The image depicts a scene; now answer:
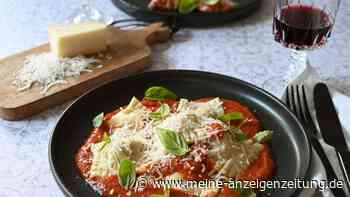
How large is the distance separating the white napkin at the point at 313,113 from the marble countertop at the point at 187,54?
0.11 meters

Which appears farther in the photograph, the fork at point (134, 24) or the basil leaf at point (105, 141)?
the fork at point (134, 24)

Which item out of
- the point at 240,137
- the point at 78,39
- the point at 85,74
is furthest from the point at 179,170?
the point at 78,39

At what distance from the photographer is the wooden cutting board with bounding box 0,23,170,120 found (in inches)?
53.2

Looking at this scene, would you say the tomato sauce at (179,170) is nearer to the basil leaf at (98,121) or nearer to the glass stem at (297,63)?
the basil leaf at (98,121)

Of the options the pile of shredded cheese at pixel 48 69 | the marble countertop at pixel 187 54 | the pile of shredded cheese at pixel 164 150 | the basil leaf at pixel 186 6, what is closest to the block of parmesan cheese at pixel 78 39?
the pile of shredded cheese at pixel 48 69

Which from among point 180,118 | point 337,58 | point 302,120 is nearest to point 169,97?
point 180,118

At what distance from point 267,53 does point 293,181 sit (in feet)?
2.28

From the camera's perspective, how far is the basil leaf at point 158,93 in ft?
4.14

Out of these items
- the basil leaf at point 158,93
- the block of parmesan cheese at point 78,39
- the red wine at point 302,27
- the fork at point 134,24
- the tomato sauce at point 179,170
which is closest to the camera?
the tomato sauce at point 179,170

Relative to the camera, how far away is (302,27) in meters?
1.39

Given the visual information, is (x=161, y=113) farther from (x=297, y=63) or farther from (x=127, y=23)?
(x=127, y=23)

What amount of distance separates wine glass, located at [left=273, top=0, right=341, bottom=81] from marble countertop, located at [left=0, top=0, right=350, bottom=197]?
0.14 meters

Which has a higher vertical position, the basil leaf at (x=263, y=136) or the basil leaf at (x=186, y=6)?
the basil leaf at (x=186, y=6)

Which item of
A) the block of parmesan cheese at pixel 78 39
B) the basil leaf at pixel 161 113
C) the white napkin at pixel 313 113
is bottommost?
the white napkin at pixel 313 113
